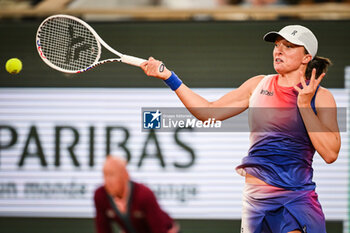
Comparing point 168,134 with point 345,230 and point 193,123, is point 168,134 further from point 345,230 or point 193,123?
point 345,230

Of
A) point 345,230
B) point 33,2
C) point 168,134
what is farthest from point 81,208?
point 345,230

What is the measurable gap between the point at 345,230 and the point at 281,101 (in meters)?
2.07

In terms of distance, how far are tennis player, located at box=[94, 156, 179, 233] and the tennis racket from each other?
1260 millimetres

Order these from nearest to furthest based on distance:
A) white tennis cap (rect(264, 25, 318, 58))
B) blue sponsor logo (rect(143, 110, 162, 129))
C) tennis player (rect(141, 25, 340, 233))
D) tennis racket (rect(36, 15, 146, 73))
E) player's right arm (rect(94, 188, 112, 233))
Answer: player's right arm (rect(94, 188, 112, 233)) < tennis player (rect(141, 25, 340, 233)) < white tennis cap (rect(264, 25, 318, 58)) < tennis racket (rect(36, 15, 146, 73)) < blue sponsor logo (rect(143, 110, 162, 129))

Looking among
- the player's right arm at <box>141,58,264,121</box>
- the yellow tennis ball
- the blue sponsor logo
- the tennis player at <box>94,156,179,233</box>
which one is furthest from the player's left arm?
the yellow tennis ball

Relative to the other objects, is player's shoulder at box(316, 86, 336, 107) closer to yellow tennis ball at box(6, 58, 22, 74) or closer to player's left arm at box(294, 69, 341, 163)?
player's left arm at box(294, 69, 341, 163)

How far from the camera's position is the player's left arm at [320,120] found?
3.22m

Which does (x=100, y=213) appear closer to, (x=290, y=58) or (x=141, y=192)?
(x=141, y=192)

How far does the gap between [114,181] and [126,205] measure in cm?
16

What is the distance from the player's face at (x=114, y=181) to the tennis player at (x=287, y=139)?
2.45 ft

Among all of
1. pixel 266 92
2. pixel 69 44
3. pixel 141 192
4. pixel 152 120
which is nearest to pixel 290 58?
pixel 266 92

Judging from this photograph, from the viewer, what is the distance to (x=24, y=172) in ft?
16.6

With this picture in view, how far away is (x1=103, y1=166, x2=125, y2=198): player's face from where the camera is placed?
9.81 feet

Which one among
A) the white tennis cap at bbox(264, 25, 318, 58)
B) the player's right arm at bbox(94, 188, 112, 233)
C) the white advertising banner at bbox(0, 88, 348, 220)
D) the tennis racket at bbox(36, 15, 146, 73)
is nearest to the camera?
the player's right arm at bbox(94, 188, 112, 233)
